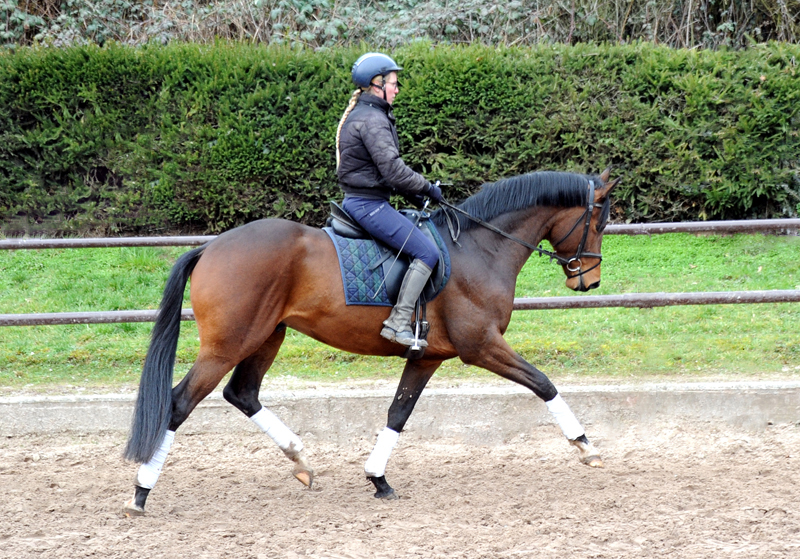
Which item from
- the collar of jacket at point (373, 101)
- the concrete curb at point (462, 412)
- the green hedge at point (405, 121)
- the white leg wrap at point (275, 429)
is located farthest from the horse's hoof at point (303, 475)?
the green hedge at point (405, 121)

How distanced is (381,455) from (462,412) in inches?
45.2

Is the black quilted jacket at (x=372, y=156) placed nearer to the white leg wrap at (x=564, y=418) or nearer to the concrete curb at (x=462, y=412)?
the white leg wrap at (x=564, y=418)

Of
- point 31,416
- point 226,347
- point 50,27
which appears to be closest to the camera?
point 226,347

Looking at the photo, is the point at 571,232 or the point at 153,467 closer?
the point at 153,467

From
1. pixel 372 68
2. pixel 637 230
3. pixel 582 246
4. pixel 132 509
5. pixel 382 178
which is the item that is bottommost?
pixel 132 509

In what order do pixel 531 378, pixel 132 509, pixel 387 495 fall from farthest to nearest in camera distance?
pixel 387 495
pixel 531 378
pixel 132 509

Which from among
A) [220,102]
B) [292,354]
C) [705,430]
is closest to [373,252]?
[292,354]

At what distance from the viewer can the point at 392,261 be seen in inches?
179

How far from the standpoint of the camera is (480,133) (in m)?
8.92

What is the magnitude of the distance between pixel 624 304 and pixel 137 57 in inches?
246

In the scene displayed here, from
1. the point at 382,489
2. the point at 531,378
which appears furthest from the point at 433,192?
the point at 382,489

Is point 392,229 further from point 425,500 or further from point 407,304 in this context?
point 425,500

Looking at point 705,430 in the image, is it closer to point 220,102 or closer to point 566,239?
point 566,239

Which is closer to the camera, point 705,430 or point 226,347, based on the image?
point 226,347
